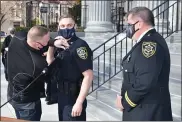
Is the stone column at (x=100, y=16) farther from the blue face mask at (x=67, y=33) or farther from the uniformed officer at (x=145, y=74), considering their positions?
the uniformed officer at (x=145, y=74)

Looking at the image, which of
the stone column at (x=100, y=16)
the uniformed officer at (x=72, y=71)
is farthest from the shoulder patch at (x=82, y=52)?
the stone column at (x=100, y=16)

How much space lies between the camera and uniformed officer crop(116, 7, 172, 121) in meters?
2.66

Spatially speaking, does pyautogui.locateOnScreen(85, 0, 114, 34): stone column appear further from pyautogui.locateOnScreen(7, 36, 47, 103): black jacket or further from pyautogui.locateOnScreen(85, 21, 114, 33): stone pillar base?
pyautogui.locateOnScreen(7, 36, 47, 103): black jacket

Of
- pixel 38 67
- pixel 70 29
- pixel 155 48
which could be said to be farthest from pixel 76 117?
pixel 155 48

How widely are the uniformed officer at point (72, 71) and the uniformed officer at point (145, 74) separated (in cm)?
42

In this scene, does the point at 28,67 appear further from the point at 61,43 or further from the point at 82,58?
the point at 82,58

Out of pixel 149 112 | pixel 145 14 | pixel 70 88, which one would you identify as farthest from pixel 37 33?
pixel 149 112

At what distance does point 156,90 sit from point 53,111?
390 cm

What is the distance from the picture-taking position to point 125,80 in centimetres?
290

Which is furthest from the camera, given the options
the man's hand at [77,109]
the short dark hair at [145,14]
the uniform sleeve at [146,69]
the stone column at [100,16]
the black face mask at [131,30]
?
the stone column at [100,16]

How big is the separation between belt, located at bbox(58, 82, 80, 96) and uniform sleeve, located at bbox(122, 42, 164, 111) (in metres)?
0.71

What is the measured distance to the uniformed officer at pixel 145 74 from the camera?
2.66 m

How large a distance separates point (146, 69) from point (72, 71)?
2.81 feet

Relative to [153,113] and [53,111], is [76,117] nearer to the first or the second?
[153,113]
